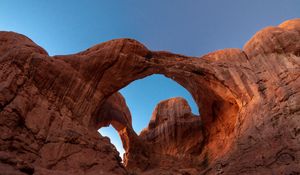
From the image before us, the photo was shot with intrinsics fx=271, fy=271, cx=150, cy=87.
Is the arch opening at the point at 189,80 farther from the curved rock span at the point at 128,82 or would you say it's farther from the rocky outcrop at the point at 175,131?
the rocky outcrop at the point at 175,131

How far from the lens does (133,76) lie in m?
24.4

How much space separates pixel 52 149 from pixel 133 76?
10563 mm

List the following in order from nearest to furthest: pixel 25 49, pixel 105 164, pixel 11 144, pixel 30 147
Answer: pixel 11 144 < pixel 30 147 < pixel 105 164 < pixel 25 49

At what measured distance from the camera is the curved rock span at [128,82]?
1511cm

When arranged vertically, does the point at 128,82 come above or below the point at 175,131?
above

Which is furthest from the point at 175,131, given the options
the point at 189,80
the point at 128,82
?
the point at 128,82

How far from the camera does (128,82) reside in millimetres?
24469

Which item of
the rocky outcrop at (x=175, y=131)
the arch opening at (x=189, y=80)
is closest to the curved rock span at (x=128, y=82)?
the arch opening at (x=189, y=80)

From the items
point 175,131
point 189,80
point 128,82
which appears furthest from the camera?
point 175,131

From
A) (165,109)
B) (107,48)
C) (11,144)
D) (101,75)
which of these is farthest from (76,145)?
(165,109)

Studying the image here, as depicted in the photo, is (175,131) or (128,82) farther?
(175,131)

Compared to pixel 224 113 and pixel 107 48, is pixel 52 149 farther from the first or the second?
pixel 224 113

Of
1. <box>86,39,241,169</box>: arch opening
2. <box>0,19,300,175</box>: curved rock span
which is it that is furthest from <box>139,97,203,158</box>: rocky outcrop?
<box>86,39,241,169</box>: arch opening

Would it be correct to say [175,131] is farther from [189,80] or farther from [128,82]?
[128,82]
